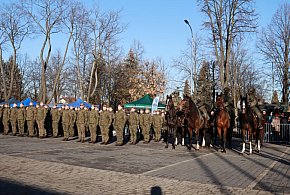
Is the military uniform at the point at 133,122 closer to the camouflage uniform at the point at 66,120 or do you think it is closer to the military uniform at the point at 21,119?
the camouflage uniform at the point at 66,120

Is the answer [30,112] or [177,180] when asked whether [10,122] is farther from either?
[177,180]

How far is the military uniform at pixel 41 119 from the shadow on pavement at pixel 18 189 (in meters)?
13.2

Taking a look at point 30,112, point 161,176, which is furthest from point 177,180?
point 30,112

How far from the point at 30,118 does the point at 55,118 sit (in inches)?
67.0

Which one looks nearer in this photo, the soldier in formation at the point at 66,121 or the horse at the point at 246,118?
the horse at the point at 246,118

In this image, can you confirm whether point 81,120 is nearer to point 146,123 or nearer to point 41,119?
point 41,119

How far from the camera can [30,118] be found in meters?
22.5

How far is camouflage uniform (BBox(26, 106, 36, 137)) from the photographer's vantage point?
22.4m

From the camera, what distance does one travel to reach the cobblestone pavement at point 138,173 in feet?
28.6

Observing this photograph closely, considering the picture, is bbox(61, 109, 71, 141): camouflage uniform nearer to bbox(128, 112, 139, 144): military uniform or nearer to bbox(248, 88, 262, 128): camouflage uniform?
bbox(128, 112, 139, 144): military uniform

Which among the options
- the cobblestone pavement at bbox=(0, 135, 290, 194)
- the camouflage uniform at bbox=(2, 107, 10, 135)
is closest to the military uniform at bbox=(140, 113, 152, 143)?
the cobblestone pavement at bbox=(0, 135, 290, 194)

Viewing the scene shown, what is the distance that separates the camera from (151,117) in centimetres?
2155

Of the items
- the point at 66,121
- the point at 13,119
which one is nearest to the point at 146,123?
the point at 66,121

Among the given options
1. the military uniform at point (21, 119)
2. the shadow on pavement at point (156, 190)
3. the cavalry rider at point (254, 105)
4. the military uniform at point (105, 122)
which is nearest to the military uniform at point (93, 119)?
the military uniform at point (105, 122)
